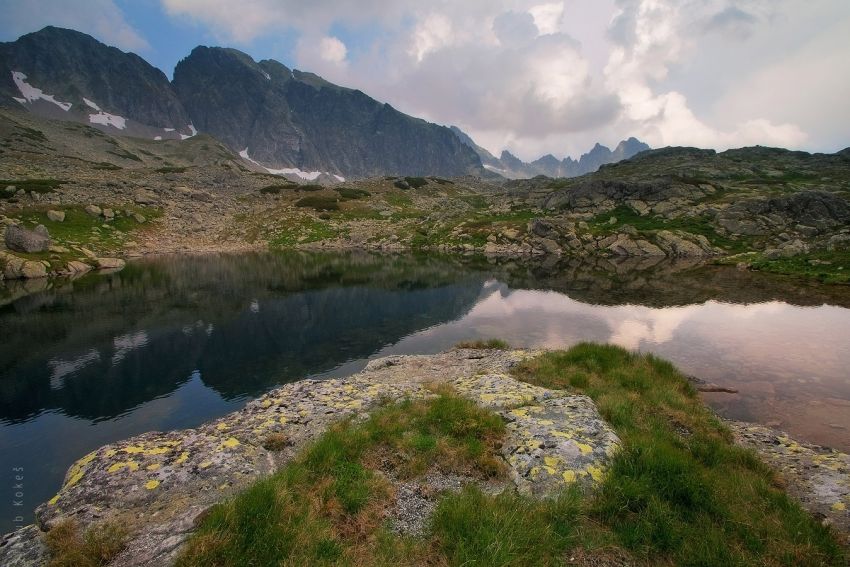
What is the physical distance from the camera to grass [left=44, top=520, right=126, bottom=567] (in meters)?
7.02

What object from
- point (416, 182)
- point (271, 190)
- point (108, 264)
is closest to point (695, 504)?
point (108, 264)

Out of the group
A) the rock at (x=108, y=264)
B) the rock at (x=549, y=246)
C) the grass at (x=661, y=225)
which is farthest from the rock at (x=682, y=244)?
the rock at (x=108, y=264)

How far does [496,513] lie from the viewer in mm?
8086

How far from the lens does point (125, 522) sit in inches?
338

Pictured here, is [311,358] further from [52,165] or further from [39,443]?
[52,165]

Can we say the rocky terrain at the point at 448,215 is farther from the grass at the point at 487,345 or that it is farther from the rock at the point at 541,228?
the grass at the point at 487,345

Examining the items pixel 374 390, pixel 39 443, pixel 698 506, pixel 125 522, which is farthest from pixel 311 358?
pixel 698 506

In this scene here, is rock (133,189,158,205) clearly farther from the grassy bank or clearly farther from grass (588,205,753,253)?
the grassy bank

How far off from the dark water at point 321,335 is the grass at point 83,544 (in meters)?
6.96

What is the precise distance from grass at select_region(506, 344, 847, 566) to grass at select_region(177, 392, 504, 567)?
3264mm

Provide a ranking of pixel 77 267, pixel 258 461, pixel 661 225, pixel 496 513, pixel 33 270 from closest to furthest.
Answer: pixel 496 513
pixel 258 461
pixel 33 270
pixel 77 267
pixel 661 225

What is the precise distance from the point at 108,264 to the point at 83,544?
76.6 meters

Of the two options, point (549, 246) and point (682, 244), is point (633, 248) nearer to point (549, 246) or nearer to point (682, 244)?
point (682, 244)

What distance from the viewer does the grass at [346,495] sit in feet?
23.0
